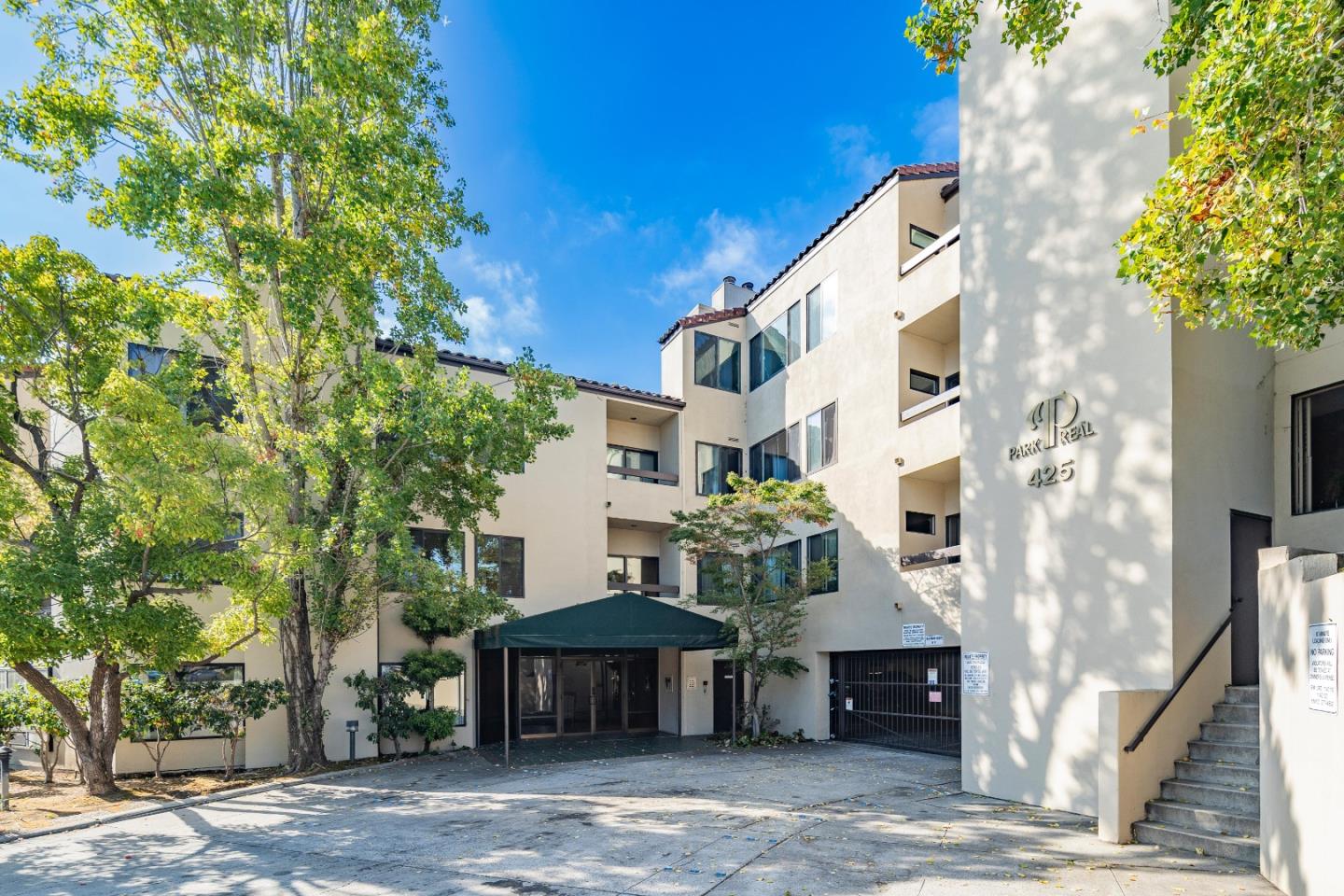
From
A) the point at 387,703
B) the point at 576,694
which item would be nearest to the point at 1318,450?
the point at 576,694

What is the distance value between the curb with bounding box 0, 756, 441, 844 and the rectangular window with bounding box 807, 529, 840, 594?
909cm

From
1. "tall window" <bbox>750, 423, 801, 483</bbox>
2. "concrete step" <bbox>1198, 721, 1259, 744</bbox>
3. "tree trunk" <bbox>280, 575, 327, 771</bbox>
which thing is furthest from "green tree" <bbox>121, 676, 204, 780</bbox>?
"concrete step" <bbox>1198, 721, 1259, 744</bbox>

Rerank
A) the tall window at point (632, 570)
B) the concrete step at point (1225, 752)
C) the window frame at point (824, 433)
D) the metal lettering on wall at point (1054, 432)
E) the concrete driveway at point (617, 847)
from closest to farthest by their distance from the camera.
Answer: the concrete driveway at point (617, 847) < the concrete step at point (1225, 752) < the metal lettering on wall at point (1054, 432) < the window frame at point (824, 433) < the tall window at point (632, 570)

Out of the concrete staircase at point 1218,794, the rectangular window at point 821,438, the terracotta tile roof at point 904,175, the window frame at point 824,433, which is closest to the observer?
the concrete staircase at point 1218,794

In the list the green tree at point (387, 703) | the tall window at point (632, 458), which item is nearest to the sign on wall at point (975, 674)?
the green tree at point (387, 703)

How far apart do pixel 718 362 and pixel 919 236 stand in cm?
669

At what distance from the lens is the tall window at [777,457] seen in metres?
18.8

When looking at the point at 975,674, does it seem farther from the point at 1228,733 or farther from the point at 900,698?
the point at 900,698

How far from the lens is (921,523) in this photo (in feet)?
50.6

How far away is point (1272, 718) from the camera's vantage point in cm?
621

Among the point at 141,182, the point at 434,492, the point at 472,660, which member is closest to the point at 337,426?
the point at 434,492

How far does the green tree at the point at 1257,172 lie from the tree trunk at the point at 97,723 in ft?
45.0

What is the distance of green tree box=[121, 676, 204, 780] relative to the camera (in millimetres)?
12102

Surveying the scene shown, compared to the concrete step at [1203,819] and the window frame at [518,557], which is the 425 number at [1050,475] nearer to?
the concrete step at [1203,819]
